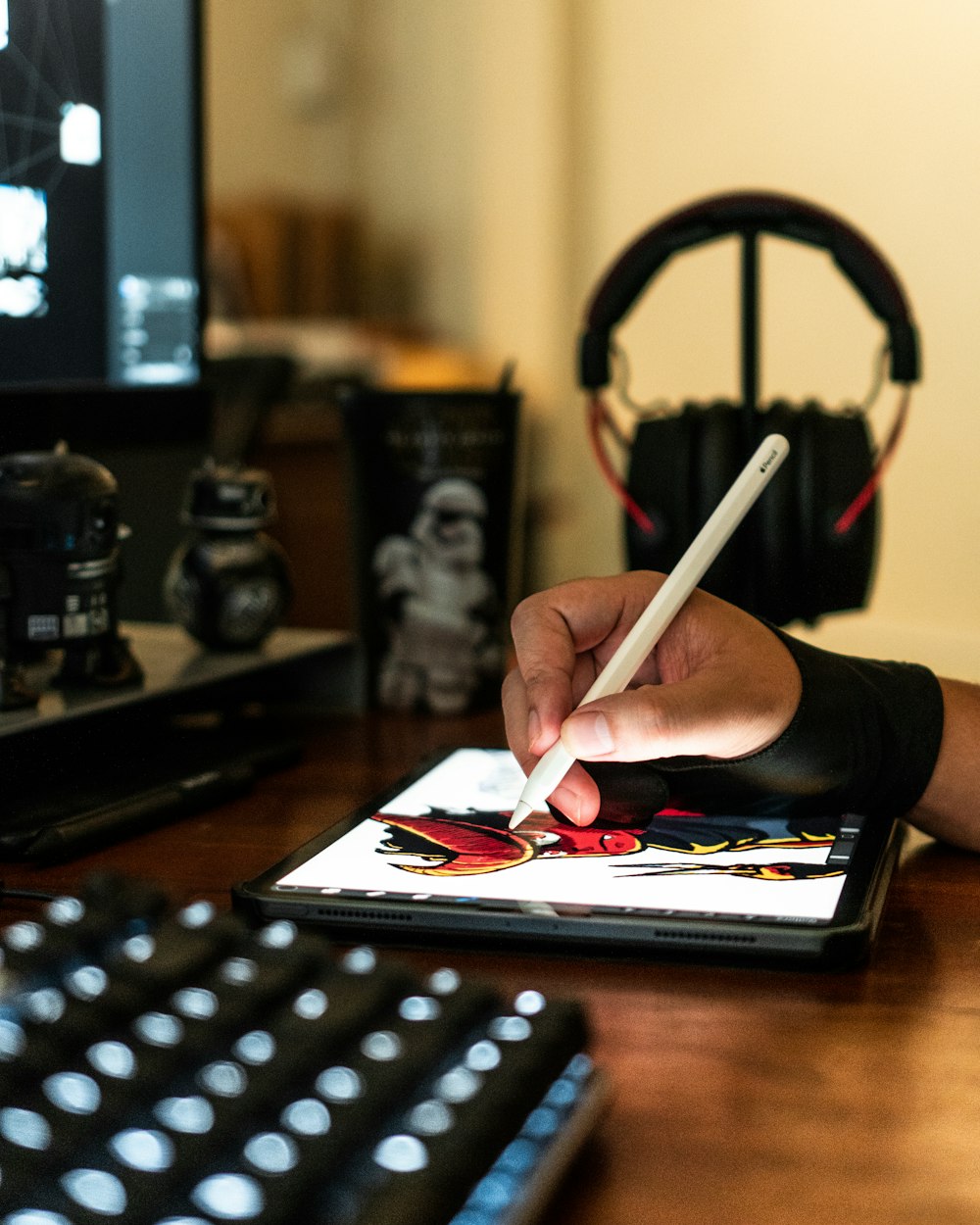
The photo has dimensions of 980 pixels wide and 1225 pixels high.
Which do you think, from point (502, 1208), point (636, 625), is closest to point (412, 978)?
point (502, 1208)

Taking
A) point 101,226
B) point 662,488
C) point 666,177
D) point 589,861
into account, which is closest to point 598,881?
point 589,861

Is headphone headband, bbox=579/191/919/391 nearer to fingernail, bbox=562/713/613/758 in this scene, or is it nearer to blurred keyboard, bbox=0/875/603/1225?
fingernail, bbox=562/713/613/758

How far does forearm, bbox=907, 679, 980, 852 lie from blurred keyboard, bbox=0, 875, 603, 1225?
32 centimetres

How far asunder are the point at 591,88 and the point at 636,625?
79.5 inches

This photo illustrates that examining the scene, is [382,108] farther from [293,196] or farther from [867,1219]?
[867,1219]

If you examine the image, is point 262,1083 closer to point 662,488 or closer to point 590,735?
point 590,735

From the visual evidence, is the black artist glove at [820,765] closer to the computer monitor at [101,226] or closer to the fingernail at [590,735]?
the fingernail at [590,735]

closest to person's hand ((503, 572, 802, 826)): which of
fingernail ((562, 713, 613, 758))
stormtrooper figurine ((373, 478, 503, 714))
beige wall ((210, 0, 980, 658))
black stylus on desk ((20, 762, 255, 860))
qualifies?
fingernail ((562, 713, 613, 758))

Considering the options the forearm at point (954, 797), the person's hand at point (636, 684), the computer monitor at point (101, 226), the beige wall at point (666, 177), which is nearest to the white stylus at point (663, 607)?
the person's hand at point (636, 684)

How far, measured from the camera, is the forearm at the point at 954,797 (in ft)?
1.98

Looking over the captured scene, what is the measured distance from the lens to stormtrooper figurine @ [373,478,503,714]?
2.94 ft

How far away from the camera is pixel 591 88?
2.37 m

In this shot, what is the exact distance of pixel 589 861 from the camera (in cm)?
53

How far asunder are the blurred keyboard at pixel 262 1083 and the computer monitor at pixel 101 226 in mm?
478
